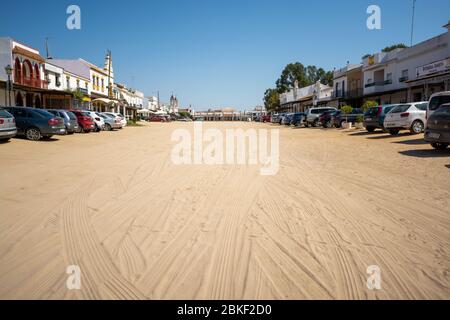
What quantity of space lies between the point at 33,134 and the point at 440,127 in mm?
16086

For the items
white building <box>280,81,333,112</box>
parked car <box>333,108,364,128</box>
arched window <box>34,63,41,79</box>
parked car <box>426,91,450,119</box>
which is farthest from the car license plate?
white building <box>280,81,333,112</box>

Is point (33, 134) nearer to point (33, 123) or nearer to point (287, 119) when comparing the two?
point (33, 123)

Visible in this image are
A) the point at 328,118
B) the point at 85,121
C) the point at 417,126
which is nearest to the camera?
the point at 417,126

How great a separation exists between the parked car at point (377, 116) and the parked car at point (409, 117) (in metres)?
0.73

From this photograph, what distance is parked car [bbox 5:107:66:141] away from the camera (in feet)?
49.4

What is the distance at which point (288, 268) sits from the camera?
3.26m

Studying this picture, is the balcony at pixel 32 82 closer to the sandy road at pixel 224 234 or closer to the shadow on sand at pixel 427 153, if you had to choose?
the sandy road at pixel 224 234

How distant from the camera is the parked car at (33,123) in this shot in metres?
15.1

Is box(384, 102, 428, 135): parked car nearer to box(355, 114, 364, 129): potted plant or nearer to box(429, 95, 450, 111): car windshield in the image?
box(429, 95, 450, 111): car windshield

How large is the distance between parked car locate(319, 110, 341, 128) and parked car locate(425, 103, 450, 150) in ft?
56.1

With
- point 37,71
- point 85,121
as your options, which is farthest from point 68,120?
point 37,71

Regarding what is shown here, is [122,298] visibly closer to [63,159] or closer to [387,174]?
[387,174]

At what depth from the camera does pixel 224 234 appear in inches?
163
